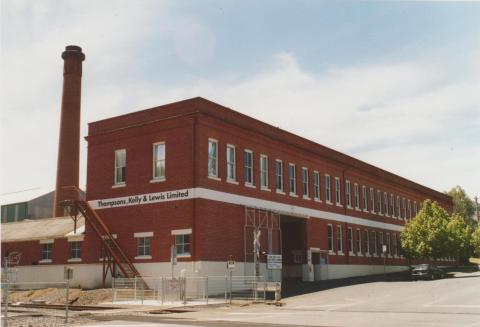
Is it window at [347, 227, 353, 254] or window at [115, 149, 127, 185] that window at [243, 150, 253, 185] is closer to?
window at [115, 149, 127, 185]

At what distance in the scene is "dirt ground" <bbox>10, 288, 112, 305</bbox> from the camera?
99.9ft

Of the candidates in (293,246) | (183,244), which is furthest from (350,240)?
(183,244)

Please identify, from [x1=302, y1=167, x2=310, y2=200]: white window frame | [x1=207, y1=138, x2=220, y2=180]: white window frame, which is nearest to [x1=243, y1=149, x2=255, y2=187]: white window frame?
[x1=207, y1=138, x2=220, y2=180]: white window frame

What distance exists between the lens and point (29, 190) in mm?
67500

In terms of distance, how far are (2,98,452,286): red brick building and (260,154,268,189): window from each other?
7cm

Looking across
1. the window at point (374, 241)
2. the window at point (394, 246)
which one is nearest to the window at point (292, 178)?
the window at point (374, 241)

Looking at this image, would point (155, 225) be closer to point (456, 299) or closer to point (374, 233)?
point (456, 299)

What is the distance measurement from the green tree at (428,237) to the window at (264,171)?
2127 centimetres

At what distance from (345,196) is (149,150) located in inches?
853

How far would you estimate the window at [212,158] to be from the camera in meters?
33.6

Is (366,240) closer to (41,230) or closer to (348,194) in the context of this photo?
(348,194)

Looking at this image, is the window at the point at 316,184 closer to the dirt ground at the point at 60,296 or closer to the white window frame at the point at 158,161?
the white window frame at the point at 158,161

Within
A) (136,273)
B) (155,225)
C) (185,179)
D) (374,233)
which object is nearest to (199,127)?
(185,179)

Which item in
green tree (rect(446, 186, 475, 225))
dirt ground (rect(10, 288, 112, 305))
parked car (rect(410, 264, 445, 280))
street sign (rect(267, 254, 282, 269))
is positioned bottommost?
dirt ground (rect(10, 288, 112, 305))
